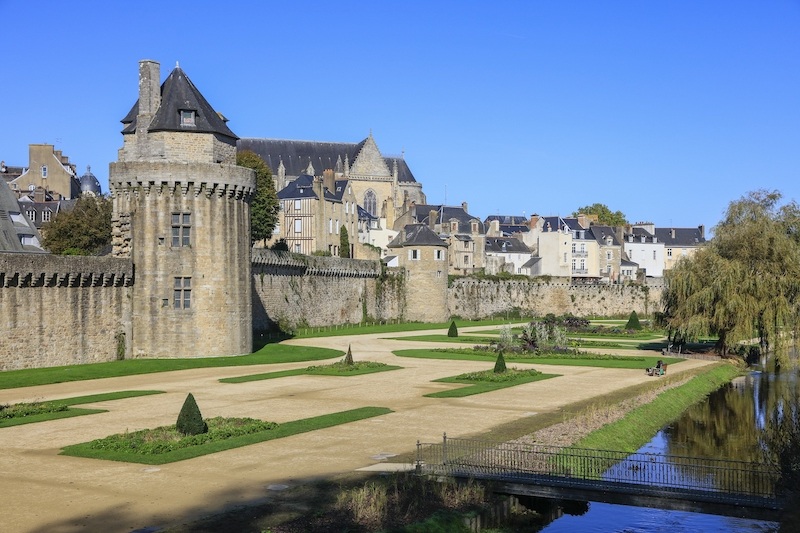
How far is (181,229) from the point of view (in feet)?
135

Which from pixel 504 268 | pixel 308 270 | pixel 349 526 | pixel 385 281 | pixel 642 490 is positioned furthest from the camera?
pixel 504 268

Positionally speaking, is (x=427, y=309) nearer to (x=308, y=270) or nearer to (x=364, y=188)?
(x=308, y=270)

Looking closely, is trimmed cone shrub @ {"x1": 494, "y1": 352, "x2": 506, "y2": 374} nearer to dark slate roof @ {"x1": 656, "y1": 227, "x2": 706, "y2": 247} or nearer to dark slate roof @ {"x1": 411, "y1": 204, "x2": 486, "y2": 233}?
dark slate roof @ {"x1": 411, "y1": 204, "x2": 486, "y2": 233}

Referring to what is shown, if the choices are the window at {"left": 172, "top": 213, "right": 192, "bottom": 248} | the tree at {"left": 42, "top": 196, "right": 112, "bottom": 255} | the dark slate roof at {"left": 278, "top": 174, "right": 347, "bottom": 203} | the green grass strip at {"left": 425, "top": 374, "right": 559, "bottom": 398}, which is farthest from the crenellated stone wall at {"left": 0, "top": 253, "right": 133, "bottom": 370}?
the dark slate roof at {"left": 278, "top": 174, "right": 347, "bottom": 203}

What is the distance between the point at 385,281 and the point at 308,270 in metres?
13.4

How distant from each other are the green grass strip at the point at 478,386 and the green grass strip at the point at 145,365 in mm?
10530

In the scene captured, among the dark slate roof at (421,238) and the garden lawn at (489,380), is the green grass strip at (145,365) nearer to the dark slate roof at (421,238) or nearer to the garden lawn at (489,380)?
the garden lawn at (489,380)

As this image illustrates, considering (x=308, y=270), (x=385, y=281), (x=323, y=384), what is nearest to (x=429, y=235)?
(x=385, y=281)

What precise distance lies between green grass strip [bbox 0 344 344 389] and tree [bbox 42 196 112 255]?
19511mm

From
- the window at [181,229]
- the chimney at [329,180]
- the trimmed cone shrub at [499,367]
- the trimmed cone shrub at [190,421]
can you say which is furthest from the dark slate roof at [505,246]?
the trimmed cone shrub at [190,421]

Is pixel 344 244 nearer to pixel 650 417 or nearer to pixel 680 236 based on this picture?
pixel 680 236

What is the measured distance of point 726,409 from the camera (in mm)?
31141

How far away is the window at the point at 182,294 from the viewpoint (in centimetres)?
4081

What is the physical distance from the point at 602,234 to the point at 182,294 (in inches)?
2996
